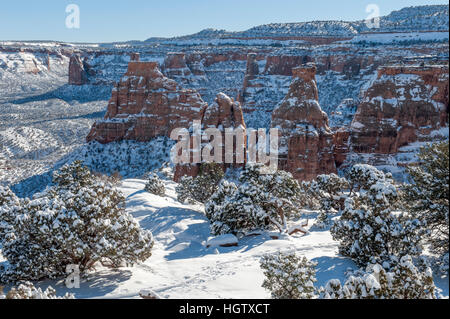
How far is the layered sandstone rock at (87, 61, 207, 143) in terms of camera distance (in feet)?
254

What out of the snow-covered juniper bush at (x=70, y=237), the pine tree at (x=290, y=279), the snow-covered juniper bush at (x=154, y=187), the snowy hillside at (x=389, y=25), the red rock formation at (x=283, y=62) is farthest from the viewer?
the red rock formation at (x=283, y=62)

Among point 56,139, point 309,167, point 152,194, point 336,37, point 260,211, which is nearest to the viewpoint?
point 260,211

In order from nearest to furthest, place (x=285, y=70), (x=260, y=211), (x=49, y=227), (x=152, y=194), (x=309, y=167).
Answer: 1. (x=49, y=227)
2. (x=260, y=211)
3. (x=152, y=194)
4. (x=309, y=167)
5. (x=285, y=70)

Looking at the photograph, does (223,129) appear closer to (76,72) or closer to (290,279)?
(290,279)

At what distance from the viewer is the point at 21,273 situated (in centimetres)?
1933

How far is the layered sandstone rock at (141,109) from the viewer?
254 ft

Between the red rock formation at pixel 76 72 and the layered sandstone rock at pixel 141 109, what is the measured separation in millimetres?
123200

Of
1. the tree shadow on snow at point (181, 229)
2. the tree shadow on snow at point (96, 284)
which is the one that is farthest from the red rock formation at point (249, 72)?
the tree shadow on snow at point (96, 284)

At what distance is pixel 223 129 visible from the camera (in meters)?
51.5

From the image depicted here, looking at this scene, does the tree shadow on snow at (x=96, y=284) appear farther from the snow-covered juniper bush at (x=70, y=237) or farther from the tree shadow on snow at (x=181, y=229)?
the tree shadow on snow at (x=181, y=229)
